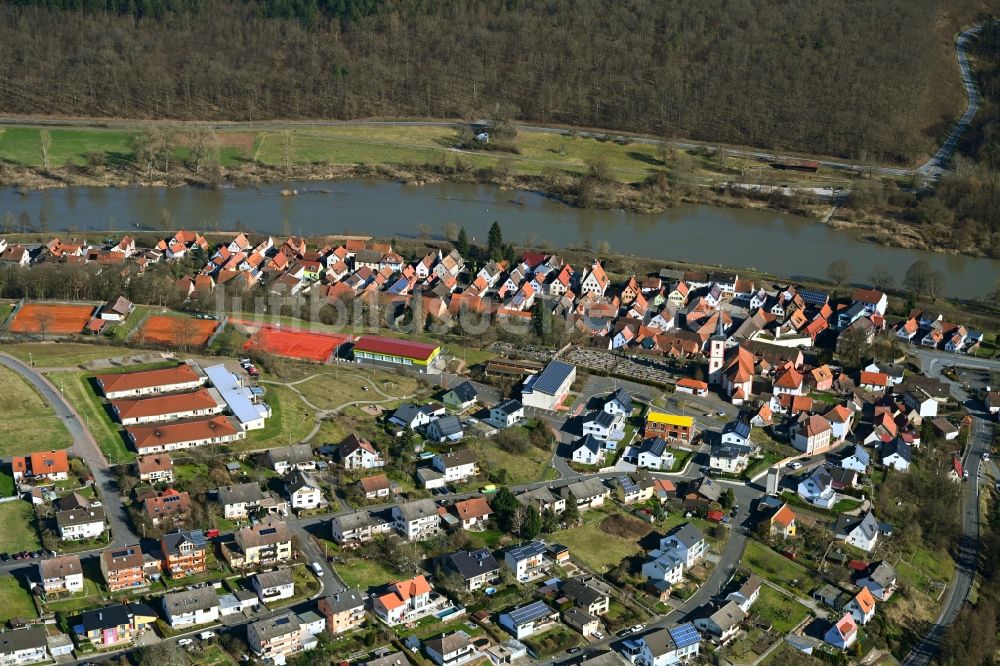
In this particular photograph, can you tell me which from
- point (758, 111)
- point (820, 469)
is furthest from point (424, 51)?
point (820, 469)

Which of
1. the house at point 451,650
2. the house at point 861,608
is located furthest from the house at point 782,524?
the house at point 451,650

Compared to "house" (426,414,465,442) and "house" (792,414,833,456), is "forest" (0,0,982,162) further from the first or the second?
"house" (426,414,465,442)

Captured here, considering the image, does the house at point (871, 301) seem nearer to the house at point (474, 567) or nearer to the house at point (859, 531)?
the house at point (859, 531)

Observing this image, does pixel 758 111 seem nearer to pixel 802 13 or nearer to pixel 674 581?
pixel 802 13

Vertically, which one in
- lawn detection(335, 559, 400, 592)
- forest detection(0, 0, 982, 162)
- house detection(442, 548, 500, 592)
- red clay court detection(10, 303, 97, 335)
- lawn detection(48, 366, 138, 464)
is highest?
forest detection(0, 0, 982, 162)

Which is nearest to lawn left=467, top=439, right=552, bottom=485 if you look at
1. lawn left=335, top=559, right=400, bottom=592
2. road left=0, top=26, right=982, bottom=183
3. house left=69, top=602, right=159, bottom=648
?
lawn left=335, top=559, right=400, bottom=592

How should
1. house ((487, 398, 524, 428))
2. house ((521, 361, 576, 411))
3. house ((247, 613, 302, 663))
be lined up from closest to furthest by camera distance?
house ((247, 613, 302, 663)) < house ((487, 398, 524, 428)) < house ((521, 361, 576, 411))
